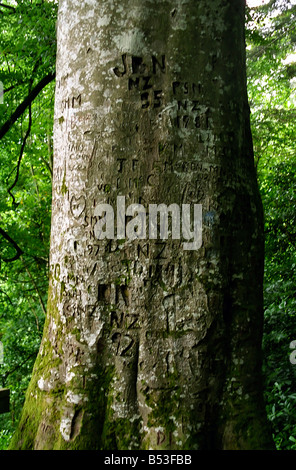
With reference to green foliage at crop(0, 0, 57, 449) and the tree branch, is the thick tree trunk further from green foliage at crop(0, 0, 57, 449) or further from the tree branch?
the tree branch

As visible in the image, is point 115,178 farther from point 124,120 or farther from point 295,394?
point 295,394

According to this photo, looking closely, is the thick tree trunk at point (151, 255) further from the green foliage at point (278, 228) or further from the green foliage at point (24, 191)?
the green foliage at point (24, 191)

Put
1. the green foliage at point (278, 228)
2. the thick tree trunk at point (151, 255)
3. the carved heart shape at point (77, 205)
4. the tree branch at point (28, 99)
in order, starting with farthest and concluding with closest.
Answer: the tree branch at point (28, 99)
the green foliage at point (278, 228)
the carved heart shape at point (77, 205)
the thick tree trunk at point (151, 255)

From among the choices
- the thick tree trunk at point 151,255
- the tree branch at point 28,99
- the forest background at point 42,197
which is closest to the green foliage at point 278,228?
the forest background at point 42,197

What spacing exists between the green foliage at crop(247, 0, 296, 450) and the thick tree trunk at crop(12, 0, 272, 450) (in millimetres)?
1262

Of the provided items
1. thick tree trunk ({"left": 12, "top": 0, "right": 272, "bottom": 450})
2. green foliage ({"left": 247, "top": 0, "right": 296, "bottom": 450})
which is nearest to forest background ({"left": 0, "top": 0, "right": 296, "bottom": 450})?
green foliage ({"left": 247, "top": 0, "right": 296, "bottom": 450})

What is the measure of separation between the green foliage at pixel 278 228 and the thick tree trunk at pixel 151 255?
1262 mm

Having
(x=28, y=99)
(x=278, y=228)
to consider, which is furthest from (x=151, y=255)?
(x=28, y=99)

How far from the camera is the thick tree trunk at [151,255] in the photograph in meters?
2.20

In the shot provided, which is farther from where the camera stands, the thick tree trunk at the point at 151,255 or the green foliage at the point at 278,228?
the green foliage at the point at 278,228

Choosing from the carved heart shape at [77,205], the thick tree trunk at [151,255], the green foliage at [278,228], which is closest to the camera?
the thick tree trunk at [151,255]

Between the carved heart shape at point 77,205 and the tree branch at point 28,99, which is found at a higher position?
the tree branch at point 28,99

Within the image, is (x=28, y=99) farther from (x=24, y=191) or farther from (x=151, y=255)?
(x=151, y=255)

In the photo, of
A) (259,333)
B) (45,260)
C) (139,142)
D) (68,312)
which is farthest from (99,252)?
(45,260)
